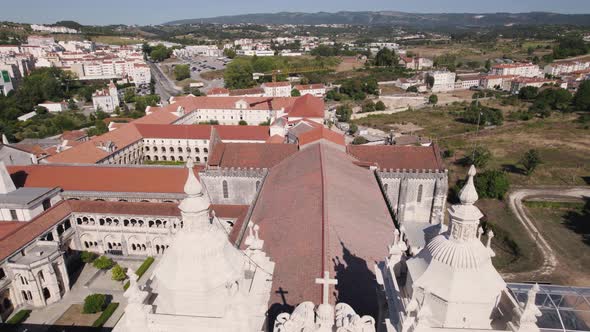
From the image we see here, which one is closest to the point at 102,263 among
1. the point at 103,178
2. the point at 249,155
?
the point at 103,178

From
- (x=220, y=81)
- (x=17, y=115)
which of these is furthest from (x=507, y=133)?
(x=17, y=115)

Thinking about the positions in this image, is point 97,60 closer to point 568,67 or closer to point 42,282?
point 42,282

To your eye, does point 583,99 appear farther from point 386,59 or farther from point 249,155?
point 249,155

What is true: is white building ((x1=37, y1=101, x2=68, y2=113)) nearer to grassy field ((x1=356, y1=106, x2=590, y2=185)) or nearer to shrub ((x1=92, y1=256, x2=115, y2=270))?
grassy field ((x1=356, y1=106, x2=590, y2=185))

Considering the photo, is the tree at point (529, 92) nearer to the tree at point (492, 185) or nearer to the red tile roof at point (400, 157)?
the tree at point (492, 185)

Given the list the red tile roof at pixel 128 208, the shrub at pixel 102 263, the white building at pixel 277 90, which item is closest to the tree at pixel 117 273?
the shrub at pixel 102 263

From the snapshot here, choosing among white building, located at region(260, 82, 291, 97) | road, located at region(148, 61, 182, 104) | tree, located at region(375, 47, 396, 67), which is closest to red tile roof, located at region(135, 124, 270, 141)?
white building, located at region(260, 82, 291, 97)
